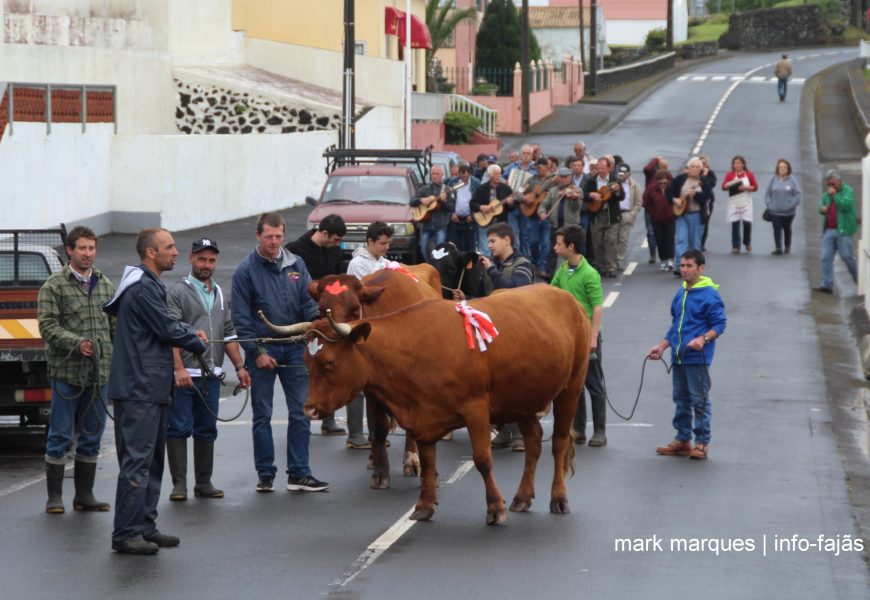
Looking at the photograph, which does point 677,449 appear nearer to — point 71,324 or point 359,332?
point 359,332

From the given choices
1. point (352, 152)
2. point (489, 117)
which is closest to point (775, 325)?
point (352, 152)

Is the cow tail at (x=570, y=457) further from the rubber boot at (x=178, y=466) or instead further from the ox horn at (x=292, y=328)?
the rubber boot at (x=178, y=466)

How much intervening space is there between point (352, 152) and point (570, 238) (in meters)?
15.7

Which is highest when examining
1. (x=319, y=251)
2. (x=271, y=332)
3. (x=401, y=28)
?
(x=401, y=28)

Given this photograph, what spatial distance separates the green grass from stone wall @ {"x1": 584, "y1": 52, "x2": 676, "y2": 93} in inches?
438

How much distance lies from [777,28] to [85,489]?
89672 millimetres

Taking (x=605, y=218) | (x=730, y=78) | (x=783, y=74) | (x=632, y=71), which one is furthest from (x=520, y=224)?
(x=632, y=71)

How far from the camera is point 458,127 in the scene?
54969 mm

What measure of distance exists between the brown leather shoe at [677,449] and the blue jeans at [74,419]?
211 inches

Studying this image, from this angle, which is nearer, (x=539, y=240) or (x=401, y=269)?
(x=401, y=269)

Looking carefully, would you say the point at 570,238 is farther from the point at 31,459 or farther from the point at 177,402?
the point at 31,459

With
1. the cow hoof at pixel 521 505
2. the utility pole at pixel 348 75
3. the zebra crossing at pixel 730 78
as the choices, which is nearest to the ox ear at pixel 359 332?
the cow hoof at pixel 521 505

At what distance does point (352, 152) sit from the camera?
2991 cm

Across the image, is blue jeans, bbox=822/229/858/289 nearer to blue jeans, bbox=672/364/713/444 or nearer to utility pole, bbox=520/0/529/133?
blue jeans, bbox=672/364/713/444
